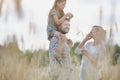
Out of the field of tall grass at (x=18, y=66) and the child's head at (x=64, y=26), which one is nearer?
the field of tall grass at (x=18, y=66)

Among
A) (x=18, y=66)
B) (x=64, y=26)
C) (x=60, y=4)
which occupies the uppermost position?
(x=60, y=4)

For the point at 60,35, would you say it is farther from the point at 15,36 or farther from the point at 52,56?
the point at 15,36

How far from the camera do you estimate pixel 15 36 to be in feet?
6.92

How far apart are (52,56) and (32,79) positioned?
102cm

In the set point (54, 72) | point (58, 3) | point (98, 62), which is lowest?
point (54, 72)

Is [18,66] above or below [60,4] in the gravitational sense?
below

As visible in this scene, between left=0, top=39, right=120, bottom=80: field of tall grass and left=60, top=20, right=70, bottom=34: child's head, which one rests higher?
left=60, top=20, right=70, bottom=34: child's head

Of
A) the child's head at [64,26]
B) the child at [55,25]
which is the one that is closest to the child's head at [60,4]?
the child at [55,25]

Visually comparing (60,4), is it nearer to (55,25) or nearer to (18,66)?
(55,25)

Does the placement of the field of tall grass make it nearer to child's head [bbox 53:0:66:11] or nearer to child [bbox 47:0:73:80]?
child [bbox 47:0:73:80]

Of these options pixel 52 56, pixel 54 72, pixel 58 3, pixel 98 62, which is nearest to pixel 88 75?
pixel 98 62

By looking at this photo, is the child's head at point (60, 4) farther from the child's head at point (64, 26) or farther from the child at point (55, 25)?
the child's head at point (64, 26)

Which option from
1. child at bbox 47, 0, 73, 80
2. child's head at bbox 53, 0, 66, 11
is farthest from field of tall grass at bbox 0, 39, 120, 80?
child's head at bbox 53, 0, 66, 11

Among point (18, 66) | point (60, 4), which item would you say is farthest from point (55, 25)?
point (18, 66)
